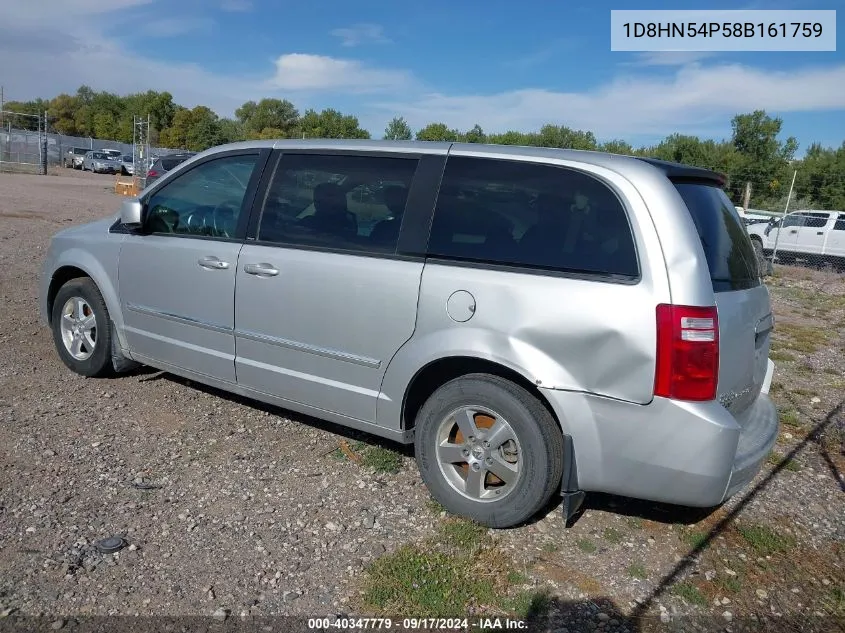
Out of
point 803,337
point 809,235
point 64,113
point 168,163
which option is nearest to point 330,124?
point 168,163

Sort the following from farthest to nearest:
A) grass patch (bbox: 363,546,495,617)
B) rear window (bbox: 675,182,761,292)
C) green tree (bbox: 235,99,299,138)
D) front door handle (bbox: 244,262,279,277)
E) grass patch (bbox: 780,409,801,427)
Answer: green tree (bbox: 235,99,299,138)
grass patch (bbox: 780,409,801,427)
front door handle (bbox: 244,262,279,277)
rear window (bbox: 675,182,761,292)
grass patch (bbox: 363,546,495,617)

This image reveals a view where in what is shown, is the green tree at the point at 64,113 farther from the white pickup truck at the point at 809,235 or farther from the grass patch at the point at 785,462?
the grass patch at the point at 785,462

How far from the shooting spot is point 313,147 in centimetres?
422

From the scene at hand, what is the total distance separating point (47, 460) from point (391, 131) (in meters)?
33.7

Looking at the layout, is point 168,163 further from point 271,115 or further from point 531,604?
point 271,115

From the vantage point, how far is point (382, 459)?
4.27m

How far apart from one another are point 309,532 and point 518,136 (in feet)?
121

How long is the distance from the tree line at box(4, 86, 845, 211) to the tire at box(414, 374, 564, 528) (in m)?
3.11

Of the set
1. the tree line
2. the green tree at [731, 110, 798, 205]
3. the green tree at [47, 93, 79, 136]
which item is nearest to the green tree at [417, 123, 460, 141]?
the tree line

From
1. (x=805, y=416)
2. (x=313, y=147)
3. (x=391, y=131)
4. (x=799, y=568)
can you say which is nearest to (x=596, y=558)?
(x=799, y=568)

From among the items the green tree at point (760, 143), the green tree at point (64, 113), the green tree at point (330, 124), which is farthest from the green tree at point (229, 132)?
the green tree at point (760, 143)

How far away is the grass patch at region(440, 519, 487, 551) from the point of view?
133 inches

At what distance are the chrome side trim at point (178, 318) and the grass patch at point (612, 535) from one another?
2467 millimetres

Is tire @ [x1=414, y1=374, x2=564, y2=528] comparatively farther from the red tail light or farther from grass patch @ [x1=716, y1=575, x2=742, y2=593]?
grass patch @ [x1=716, y1=575, x2=742, y2=593]
